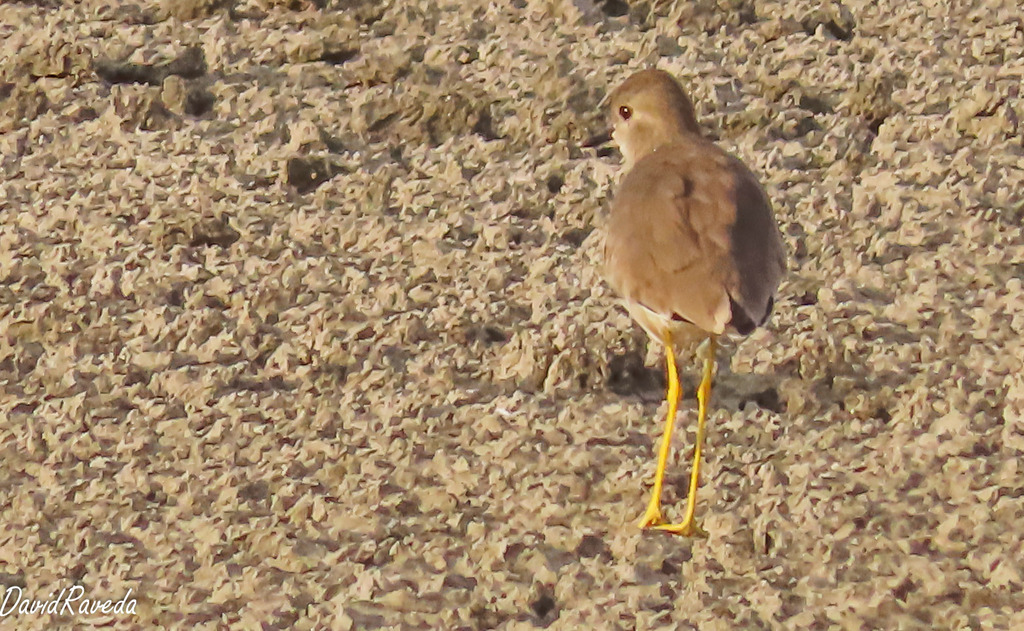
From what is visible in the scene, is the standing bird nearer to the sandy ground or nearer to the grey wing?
the grey wing

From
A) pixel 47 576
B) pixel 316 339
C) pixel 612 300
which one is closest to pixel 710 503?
pixel 612 300

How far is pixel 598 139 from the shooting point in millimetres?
5043

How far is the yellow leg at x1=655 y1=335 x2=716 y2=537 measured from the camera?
138 inches

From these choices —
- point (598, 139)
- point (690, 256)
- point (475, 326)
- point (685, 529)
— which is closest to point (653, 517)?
point (685, 529)

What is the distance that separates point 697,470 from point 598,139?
1747 millimetres

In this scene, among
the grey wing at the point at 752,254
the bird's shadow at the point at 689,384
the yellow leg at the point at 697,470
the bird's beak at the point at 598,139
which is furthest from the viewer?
the bird's beak at the point at 598,139

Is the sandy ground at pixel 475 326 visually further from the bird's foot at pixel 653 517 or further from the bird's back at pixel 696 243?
the bird's back at pixel 696 243

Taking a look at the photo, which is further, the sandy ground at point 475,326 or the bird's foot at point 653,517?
the bird's foot at point 653,517

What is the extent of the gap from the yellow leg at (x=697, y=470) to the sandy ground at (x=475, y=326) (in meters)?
0.04

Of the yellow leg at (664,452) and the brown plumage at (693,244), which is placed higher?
the brown plumage at (693,244)

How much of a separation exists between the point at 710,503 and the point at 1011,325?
1.10 m

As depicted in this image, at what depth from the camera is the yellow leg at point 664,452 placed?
3.54m

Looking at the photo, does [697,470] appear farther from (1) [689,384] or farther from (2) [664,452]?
(1) [689,384]

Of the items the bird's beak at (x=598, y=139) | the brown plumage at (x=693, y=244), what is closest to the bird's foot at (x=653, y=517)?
the brown plumage at (x=693, y=244)
